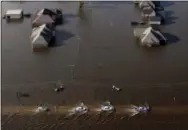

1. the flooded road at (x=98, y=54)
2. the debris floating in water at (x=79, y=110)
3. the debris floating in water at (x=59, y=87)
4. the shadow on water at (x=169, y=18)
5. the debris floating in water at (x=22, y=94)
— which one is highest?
the shadow on water at (x=169, y=18)

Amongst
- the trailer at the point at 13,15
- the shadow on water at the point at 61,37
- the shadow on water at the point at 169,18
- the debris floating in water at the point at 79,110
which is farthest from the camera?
the trailer at the point at 13,15

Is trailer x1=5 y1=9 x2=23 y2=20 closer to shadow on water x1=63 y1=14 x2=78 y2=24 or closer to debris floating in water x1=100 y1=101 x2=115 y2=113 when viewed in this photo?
shadow on water x1=63 y1=14 x2=78 y2=24

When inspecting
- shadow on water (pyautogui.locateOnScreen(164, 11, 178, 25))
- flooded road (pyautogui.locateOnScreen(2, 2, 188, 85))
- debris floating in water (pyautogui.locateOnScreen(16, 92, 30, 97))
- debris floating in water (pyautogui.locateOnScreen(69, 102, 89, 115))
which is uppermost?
shadow on water (pyautogui.locateOnScreen(164, 11, 178, 25))

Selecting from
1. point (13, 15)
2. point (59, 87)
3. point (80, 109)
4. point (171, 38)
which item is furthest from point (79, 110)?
point (13, 15)

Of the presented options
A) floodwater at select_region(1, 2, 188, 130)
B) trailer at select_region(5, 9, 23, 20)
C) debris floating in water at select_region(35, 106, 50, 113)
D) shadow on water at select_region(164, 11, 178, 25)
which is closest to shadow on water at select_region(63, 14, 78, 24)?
floodwater at select_region(1, 2, 188, 130)

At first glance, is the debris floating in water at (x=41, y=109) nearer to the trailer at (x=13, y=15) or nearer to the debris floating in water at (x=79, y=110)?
the debris floating in water at (x=79, y=110)

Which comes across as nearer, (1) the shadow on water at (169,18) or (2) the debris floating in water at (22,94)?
(2) the debris floating in water at (22,94)

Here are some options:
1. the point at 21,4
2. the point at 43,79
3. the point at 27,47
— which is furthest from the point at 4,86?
the point at 21,4

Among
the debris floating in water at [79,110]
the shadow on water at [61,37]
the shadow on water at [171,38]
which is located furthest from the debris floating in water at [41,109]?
the shadow on water at [171,38]

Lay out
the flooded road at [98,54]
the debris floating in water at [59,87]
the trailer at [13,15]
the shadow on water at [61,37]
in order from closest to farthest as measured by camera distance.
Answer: the debris floating in water at [59,87] < the flooded road at [98,54] < the shadow on water at [61,37] < the trailer at [13,15]
